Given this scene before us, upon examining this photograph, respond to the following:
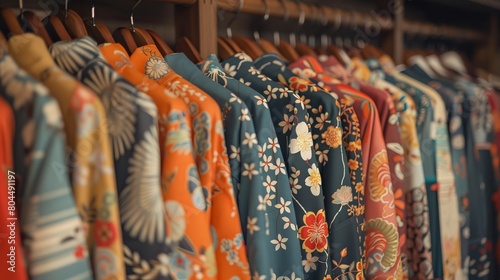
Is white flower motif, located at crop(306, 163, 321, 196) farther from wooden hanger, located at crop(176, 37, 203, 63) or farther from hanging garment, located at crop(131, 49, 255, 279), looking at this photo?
wooden hanger, located at crop(176, 37, 203, 63)

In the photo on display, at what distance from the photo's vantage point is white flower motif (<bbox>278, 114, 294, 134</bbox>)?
2.48ft

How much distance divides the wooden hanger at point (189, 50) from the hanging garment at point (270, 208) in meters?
0.14

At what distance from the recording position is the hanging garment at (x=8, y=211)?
1.58 ft

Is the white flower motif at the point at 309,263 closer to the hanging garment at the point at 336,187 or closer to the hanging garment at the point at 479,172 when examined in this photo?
the hanging garment at the point at 336,187

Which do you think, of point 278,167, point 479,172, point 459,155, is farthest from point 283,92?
point 479,172

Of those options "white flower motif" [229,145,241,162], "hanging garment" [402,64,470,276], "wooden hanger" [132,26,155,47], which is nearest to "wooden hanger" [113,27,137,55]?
"wooden hanger" [132,26,155,47]

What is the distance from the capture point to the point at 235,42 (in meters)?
0.96

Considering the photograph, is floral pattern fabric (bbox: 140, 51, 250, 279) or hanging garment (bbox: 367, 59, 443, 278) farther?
hanging garment (bbox: 367, 59, 443, 278)

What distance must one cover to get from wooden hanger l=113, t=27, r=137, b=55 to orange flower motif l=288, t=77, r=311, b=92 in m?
Answer: 0.26

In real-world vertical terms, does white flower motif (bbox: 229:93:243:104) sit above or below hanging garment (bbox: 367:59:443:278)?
above

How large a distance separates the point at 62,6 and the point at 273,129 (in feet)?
1.26

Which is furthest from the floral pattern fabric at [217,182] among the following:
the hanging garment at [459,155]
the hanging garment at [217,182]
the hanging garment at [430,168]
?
the hanging garment at [459,155]

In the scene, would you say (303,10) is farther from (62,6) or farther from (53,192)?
(53,192)

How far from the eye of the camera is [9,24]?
652 millimetres
